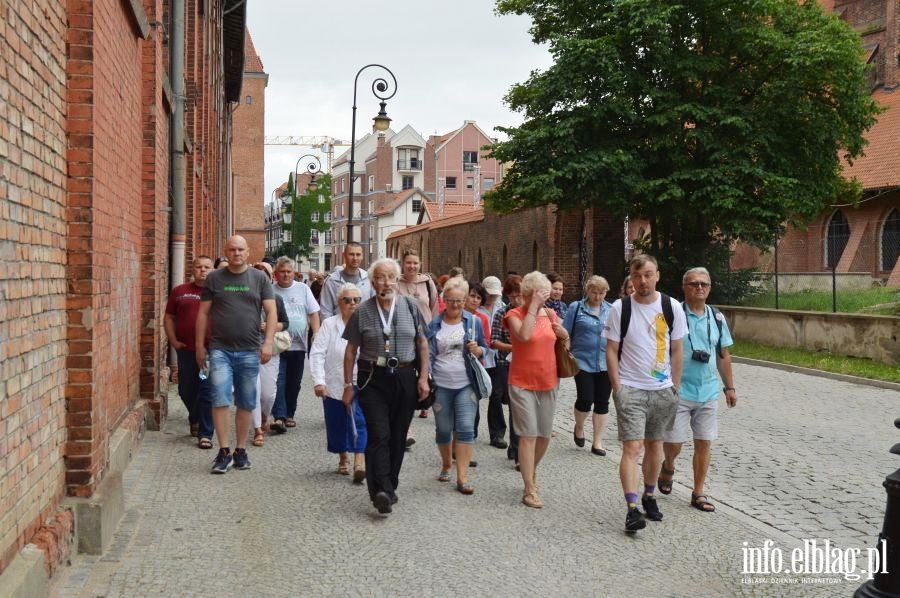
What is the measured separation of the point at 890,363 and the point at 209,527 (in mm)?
15455

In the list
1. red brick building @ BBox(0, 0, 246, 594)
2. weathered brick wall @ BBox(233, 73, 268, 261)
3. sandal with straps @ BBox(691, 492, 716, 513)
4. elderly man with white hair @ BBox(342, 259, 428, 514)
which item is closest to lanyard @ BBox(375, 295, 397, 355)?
elderly man with white hair @ BBox(342, 259, 428, 514)

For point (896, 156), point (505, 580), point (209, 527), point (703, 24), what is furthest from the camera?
point (896, 156)

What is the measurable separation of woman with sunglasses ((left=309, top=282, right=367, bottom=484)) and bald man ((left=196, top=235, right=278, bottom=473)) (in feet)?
1.47

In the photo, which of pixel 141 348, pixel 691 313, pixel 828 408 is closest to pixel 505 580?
pixel 691 313

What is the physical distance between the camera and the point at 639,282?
6930 mm

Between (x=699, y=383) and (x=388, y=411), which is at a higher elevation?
(x=699, y=383)

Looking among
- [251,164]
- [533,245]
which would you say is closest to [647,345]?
[533,245]

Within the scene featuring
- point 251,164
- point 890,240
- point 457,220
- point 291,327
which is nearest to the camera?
point 291,327

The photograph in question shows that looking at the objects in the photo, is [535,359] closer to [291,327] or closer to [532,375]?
[532,375]

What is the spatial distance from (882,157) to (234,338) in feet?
119

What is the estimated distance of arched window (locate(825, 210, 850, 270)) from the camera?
1547 inches

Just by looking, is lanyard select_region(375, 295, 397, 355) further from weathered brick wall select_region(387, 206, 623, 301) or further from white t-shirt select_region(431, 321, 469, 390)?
weathered brick wall select_region(387, 206, 623, 301)

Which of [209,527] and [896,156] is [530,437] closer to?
[209,527]

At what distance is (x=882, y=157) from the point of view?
39250 millimetres
